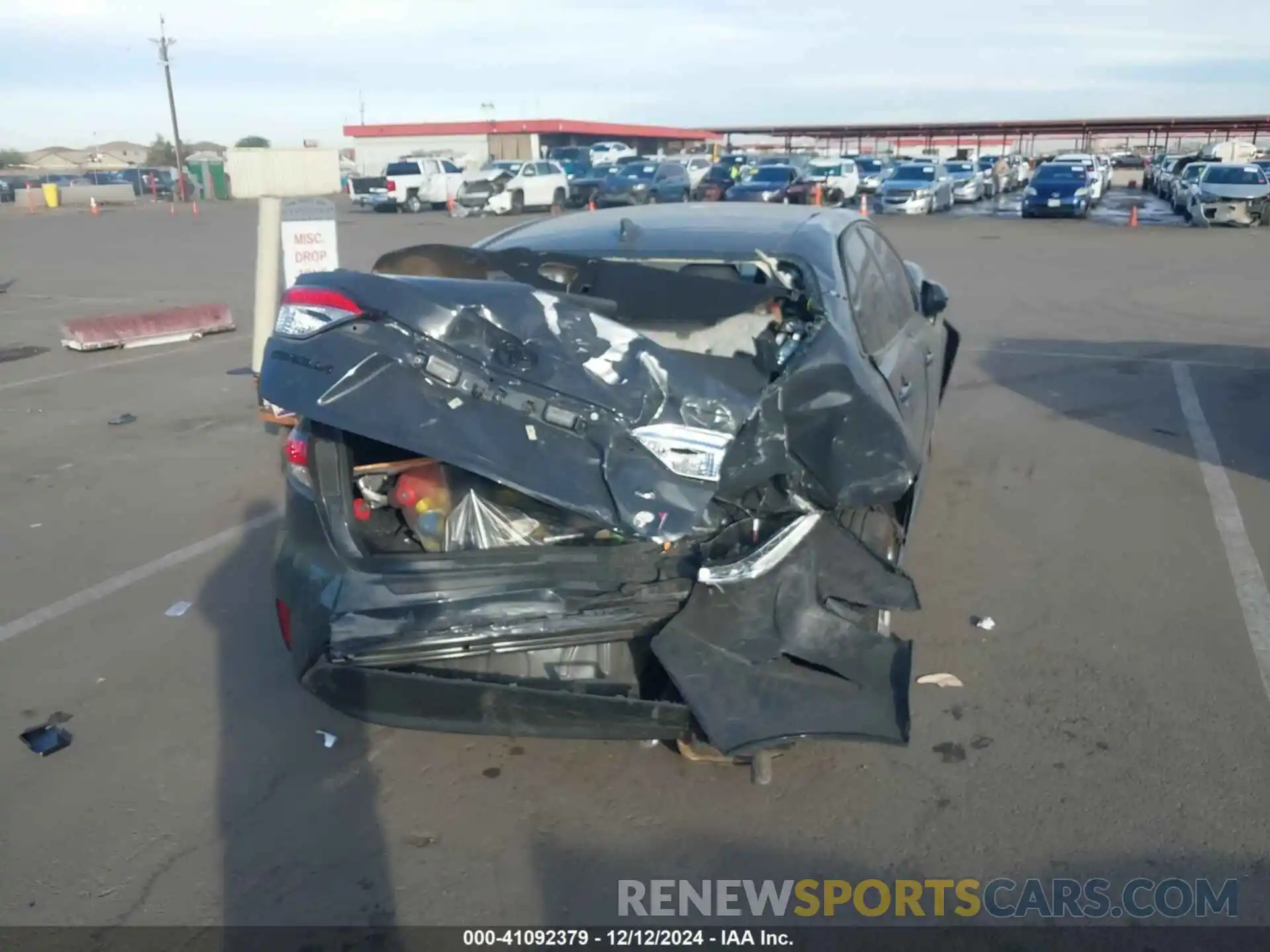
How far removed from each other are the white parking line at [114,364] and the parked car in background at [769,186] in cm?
2185

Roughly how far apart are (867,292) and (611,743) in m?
2.32

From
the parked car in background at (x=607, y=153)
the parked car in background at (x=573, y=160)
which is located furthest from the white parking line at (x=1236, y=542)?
the parked car in background at (x=607, y=153)

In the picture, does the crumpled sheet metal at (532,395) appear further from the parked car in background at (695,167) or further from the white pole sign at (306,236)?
the parked car in background at (695,167)

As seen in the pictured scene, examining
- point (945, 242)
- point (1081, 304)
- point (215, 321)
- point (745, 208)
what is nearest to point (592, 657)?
point (745, 208)

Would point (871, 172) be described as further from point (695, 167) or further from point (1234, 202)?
point (1234, 202)

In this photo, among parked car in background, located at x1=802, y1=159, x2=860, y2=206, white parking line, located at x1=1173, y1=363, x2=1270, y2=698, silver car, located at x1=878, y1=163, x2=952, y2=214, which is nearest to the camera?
white parking line, located at x1=1173, y1=363, x2=1270, y2=698

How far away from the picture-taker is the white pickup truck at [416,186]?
37094 millimetres

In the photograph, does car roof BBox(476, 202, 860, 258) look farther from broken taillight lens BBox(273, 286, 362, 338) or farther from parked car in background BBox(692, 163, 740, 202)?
parked car in background BBox(692, 163, 740, 202)

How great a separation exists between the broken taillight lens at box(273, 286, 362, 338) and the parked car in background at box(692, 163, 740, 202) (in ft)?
106

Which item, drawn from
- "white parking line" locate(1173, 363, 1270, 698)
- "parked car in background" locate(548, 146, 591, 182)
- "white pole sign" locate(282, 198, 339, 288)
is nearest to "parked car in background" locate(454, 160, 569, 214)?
"parked car in background" locate(548, 146, 591, 182)

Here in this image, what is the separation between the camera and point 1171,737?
3797 millimetres

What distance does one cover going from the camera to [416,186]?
37188 millimetres

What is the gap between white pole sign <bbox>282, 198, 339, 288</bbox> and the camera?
8.44 meters

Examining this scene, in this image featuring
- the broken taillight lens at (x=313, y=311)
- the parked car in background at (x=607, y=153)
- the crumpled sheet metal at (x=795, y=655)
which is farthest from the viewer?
the parked car in background at (x=607, y=153)
